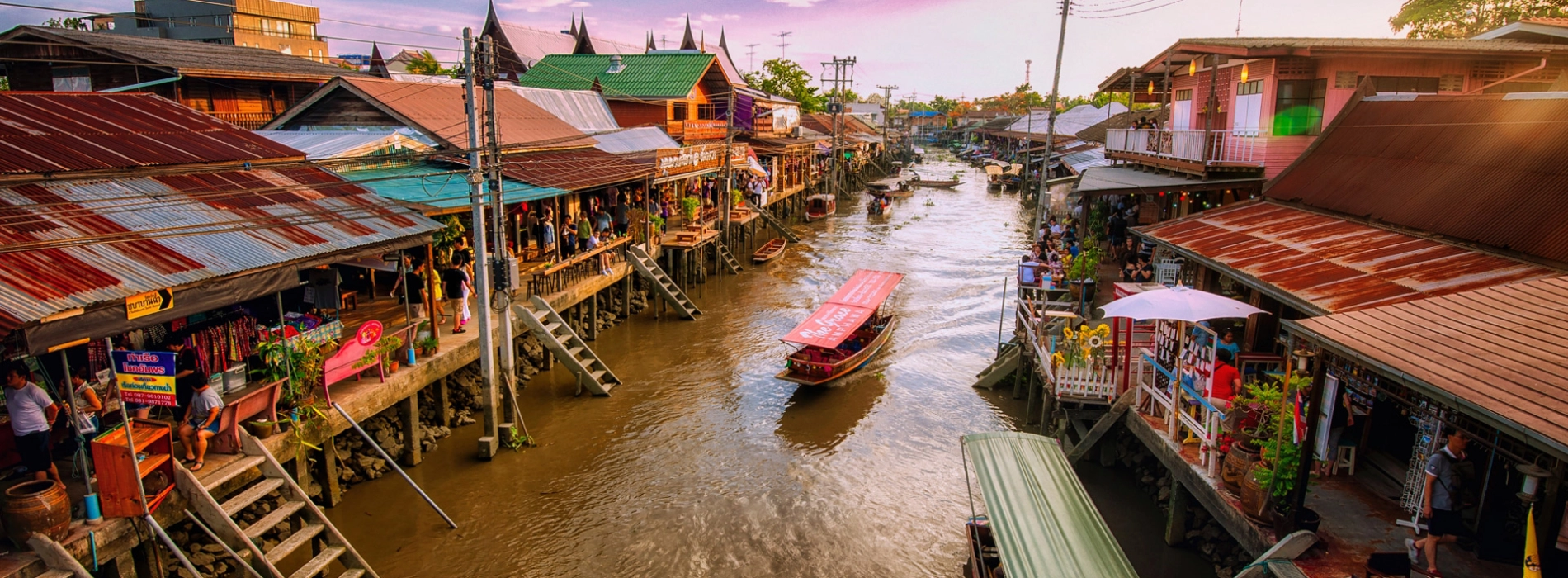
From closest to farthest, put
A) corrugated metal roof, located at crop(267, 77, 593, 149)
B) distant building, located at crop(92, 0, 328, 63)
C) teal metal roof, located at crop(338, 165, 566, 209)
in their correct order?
teal metal roof, located at crop(338, 165, 566, 209) → corrugated metal roof, located at crop(267, 77, 593, 149) → distant building, located at crop(92, 0, 328, 63)

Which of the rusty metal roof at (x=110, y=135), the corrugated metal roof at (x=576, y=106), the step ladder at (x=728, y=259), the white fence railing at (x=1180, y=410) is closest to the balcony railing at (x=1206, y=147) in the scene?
the white fence railing at (x=1180, y=410)

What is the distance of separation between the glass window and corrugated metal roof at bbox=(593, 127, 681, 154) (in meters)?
18.3

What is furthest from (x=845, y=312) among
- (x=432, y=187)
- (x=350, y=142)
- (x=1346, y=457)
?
(x=350, y=142)

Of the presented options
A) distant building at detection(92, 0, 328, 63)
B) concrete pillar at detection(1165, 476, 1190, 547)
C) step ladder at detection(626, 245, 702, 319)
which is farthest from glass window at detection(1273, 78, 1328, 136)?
distant building at detection(92, 0, 328, 63)

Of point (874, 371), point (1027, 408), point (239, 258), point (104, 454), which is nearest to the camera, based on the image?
point (104, 454)

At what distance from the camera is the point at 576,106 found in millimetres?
33625

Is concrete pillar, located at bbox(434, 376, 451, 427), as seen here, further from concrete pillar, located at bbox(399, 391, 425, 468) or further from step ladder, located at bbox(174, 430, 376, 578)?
step ladder, located at bbox(174, 430, 376, 578)

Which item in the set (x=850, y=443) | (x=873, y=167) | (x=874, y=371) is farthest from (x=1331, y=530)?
(x=873, y=167)

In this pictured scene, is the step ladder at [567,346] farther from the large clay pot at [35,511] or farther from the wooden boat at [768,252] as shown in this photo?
the wooden boat at [768,252]

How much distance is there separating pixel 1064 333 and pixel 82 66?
1210 inches

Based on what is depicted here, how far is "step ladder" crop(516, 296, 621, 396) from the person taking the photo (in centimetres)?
1761

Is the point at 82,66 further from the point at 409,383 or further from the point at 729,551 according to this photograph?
the point at 729,551

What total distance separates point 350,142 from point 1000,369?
1668 centimetres

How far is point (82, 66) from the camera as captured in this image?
25.7 metres
